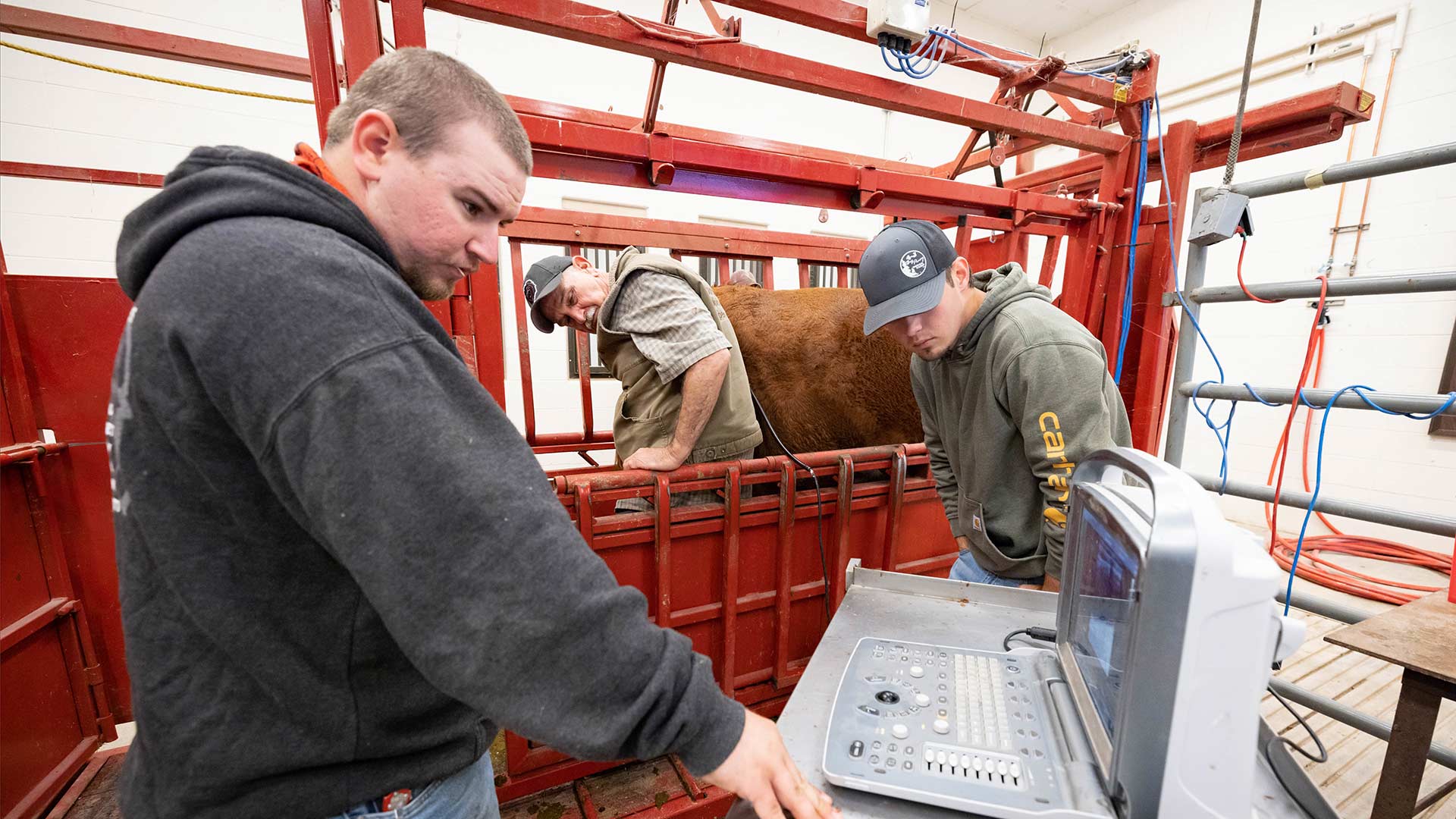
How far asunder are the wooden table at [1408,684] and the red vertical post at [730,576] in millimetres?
1528

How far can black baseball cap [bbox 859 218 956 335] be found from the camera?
58.4 inches

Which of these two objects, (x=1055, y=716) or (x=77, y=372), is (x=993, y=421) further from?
(x=77, y=372)

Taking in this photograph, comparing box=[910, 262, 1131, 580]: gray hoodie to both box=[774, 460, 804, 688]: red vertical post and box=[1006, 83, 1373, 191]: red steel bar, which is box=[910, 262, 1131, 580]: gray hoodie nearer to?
box=[774, 460, 804, 688]: red vertical post

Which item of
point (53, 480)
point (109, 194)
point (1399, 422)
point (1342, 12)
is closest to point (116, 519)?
point (53, 480)

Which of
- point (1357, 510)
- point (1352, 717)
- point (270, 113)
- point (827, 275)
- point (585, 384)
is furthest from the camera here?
point (827, 275)

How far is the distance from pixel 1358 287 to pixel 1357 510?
651 mm

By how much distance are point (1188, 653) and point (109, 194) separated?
5.45 metres

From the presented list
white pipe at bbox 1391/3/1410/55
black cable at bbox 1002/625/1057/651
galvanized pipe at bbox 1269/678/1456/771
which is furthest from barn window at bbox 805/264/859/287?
white pipe at bbox 1391/3/1410/55

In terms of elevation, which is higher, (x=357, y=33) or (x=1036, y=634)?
(x=357, y=33)

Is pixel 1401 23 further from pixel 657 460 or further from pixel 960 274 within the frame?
pixel 657 460

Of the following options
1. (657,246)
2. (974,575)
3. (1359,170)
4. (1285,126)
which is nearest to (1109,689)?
(974,575)

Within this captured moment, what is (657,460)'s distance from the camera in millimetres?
1858

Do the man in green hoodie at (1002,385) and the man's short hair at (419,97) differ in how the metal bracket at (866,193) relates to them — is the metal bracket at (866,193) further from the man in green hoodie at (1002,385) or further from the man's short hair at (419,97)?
the man's short hair at (419,97)

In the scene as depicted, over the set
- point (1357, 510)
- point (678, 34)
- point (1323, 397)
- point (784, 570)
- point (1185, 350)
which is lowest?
point (784, 570)
